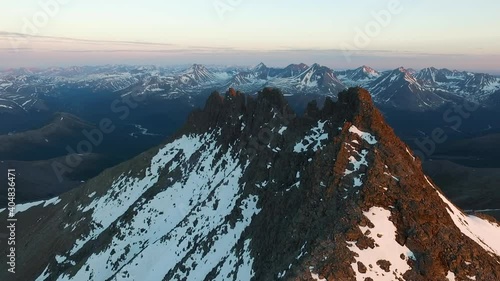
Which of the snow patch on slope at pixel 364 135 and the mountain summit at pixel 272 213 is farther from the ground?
the snow patch on slope at pixel 364 135

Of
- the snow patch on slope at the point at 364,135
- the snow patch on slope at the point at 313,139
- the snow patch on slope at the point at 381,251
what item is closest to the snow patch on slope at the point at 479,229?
the snow patch on slope at the point at 364,135

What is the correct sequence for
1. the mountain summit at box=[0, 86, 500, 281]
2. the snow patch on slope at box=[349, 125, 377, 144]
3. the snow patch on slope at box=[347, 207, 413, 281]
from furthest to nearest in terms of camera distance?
the snow patch on slope at box=[349, 125, 377, 144] → the mountain summit at box=[0, 86, 500, 281] → the snow patch on slope at box=[347, 207, 413, 281]

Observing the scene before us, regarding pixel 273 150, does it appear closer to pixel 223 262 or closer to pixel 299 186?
pixel 299 186

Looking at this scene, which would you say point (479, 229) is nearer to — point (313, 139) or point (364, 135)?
point (364, 135)

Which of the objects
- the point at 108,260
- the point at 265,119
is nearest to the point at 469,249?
the point at 265,119

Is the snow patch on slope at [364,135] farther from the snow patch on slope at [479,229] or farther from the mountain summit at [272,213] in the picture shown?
the snow patch on slope at [479,229]

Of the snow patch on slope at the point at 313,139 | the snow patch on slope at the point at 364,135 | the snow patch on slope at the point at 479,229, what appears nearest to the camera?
the snow patch on slope at the point at 364,135

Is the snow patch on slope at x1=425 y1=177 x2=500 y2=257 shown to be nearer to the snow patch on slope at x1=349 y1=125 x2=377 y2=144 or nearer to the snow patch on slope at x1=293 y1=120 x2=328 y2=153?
the snow patch on slope at x1=349 y1=125 x2=377 y2=144

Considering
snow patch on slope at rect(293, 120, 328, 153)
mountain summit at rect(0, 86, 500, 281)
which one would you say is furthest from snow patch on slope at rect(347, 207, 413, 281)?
snow patch on slope at rect(293, 120, 328, 153)

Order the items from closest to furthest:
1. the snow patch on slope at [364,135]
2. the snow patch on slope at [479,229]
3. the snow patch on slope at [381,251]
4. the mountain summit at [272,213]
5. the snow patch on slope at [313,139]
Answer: the snow patch on slope at [381,251]
the mountain summit at [272,213]
the snow patch on slope at [364,135]
the snow patch on slope at [479,229]
the snow patch on slope at [313,139]
